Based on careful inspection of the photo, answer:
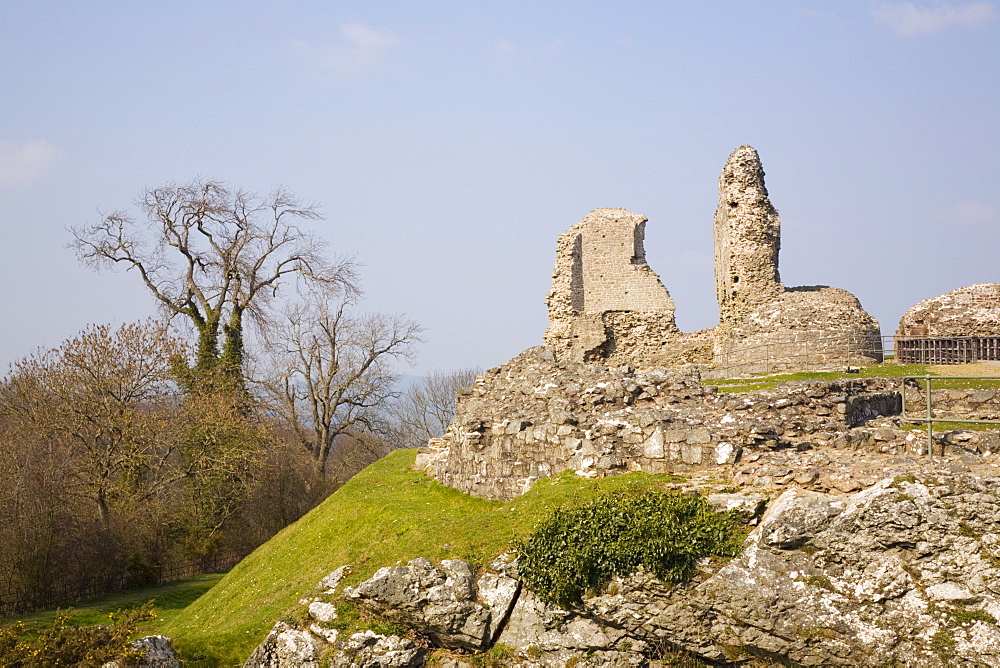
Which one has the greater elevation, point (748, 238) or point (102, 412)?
point (748, 238)

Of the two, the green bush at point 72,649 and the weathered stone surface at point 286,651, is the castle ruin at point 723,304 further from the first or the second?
the green bush at point 72,649

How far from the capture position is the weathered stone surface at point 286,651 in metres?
13.2

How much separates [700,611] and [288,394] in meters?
34.7

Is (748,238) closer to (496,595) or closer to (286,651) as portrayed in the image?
(496,595)

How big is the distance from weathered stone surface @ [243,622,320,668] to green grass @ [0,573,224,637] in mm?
8577

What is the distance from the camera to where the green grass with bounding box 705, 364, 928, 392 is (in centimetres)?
2181

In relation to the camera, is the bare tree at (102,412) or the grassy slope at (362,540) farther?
the bare tree at (102,412)

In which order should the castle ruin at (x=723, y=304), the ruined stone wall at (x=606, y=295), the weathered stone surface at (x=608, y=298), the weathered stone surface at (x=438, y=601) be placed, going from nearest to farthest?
the weathered stone surface at (x=438, y=601) < the castle ruin at (x=723, y=304) < the weathered stone surface at (x=608, y=298) < the ruined stone wall at (x=606, y=295)

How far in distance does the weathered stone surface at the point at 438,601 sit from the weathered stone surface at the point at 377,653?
330 millimetres

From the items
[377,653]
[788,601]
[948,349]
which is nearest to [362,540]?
[377,653]

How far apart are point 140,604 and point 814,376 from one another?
1880cm

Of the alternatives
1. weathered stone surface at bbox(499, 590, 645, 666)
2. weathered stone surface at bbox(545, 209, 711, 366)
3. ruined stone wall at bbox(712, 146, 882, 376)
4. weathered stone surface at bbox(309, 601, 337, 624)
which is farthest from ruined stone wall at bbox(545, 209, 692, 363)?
weathered stone surface at bbox(309, 601, 337, 624)

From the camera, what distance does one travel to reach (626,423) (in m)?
16.6

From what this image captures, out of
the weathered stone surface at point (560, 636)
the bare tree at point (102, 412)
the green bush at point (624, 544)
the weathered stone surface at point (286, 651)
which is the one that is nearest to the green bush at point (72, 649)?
the weathered stone surface at point (286, 651)
